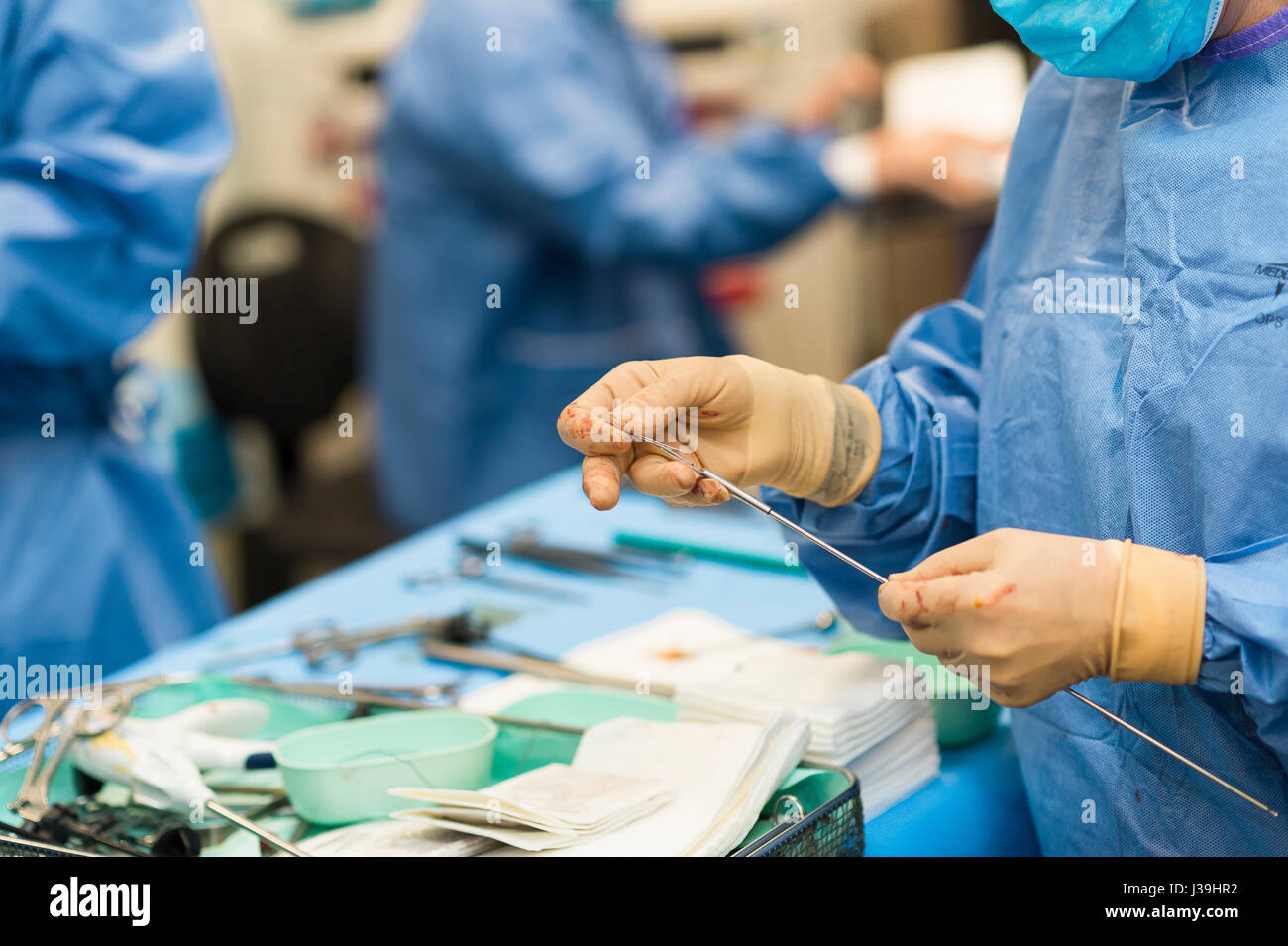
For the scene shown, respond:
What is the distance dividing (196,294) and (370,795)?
228 centimetres

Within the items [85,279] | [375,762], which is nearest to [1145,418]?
[375,762]

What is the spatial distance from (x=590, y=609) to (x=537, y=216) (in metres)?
1.15

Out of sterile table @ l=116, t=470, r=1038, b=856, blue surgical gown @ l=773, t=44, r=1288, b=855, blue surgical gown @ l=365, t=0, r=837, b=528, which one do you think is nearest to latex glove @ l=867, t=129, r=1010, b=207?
blue surgical gown @ l=365, t=0, r=837, b=528

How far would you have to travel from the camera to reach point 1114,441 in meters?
0.87

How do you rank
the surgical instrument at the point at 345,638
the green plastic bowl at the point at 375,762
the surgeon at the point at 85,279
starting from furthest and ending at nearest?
the surgeon at the point at 85,279 < the surgical instrument at the point at 345,638 < the green plastic bowl at the point at 375,762

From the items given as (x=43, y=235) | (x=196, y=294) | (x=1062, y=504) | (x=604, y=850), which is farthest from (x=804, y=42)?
(x=604, y=850)

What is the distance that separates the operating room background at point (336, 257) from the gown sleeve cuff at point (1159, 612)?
1.93 metres

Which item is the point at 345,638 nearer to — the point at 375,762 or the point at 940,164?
the point at 375,762

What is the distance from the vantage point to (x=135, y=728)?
3.52 ft

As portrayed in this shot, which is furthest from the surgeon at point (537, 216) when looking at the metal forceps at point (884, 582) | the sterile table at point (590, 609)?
the metal forceps at point (884, 582)

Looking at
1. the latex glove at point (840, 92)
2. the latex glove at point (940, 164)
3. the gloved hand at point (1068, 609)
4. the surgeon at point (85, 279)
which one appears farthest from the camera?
the latex glove at point (840, 92)

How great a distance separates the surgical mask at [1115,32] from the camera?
0.81 metres

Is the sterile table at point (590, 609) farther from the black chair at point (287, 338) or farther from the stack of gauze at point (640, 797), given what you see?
the black chair at point (287, 338)
